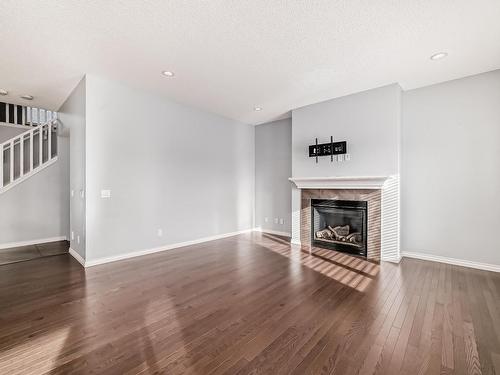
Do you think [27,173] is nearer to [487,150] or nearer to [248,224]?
[248,224]

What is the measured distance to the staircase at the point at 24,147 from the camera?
16.9 feet

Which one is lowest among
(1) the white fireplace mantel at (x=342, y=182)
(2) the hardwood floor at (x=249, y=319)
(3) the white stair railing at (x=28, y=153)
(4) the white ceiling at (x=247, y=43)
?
(2) the hardwood floor at (x=249, y=319)

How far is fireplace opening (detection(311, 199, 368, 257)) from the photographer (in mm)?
4387

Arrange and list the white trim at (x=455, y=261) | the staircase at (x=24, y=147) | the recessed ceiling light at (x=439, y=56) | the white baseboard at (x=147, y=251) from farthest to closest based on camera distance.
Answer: the staircase at (x=24, y=147) → the white baseboard at (x=147, y=251) → the white trim at (x=455, y=261) → the recessed ceiling light at (x=439, y=56)

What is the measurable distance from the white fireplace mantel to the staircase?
5.85 m

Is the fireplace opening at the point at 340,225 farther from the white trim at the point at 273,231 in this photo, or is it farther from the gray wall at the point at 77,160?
the gray wall at the point at 77,160

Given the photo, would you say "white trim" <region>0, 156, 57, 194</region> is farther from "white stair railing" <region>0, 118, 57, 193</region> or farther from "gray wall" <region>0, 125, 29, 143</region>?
"gray wall" <region>0, 125, 29, 143</region>

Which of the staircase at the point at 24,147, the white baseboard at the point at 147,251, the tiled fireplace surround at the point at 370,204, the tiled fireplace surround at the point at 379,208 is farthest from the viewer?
the staircase at the point at 24,147

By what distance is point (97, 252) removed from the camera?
3.79 metres

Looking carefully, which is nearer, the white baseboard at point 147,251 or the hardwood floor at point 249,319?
the hardwood floor at point 249,319

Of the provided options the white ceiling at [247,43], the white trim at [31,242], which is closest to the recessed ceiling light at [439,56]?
the white ceiling at [247,43]

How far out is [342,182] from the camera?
14.6ft

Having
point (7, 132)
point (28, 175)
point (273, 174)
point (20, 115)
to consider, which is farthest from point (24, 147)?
point (273, 174)

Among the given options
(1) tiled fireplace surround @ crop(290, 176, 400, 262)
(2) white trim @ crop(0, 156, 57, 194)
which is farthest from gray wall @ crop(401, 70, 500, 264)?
(2) white trim @ crop(0, 156, 57, 194)
